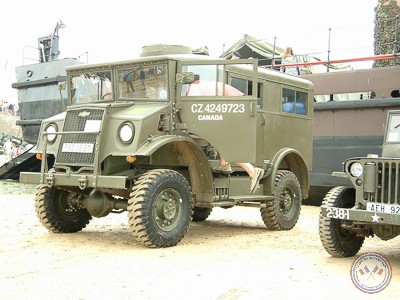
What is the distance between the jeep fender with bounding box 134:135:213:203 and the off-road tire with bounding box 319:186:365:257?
1.94 meters

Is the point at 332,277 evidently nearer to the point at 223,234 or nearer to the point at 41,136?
the point at 223,234

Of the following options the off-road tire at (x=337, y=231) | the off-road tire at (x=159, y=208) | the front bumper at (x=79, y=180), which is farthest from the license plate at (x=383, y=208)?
the front bumper at (x=79, y=180)

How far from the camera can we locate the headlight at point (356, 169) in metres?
5.66

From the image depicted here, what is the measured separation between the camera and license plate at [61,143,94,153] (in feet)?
22.9

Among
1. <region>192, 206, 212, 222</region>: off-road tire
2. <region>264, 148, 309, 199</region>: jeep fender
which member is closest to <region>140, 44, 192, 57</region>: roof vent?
<region>264, 148, 309, 199</region>: jeep fender

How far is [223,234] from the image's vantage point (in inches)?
326

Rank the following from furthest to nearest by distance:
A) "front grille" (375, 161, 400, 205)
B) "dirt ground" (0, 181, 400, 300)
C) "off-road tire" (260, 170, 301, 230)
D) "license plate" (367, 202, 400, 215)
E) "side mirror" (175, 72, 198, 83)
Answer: "off-road tire" (260, 170, 301, 230) < "side mirror" (175, 72, 198, 83) < "front grille" (375, 161, 400, 205) < "license plate" (367, 202, 400, 215) < "dirt ground" (0, 181, 400, 300)

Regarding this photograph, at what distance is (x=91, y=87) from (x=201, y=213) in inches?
118

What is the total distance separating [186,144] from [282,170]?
242 cm

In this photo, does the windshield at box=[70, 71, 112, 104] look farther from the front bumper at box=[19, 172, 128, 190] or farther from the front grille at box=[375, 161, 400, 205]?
the front grille at box=[375, 161, 400, 205]

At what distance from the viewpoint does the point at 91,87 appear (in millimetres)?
8070

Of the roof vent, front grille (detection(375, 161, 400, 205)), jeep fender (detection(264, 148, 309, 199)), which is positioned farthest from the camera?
jeep fender (detection(264, 148, 309, 199))

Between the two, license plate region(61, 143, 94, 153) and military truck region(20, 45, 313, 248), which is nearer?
military truck region(20, 45, 313, 248)

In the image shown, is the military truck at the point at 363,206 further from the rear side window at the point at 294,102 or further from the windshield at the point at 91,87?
the windshield at the point at 91,87
